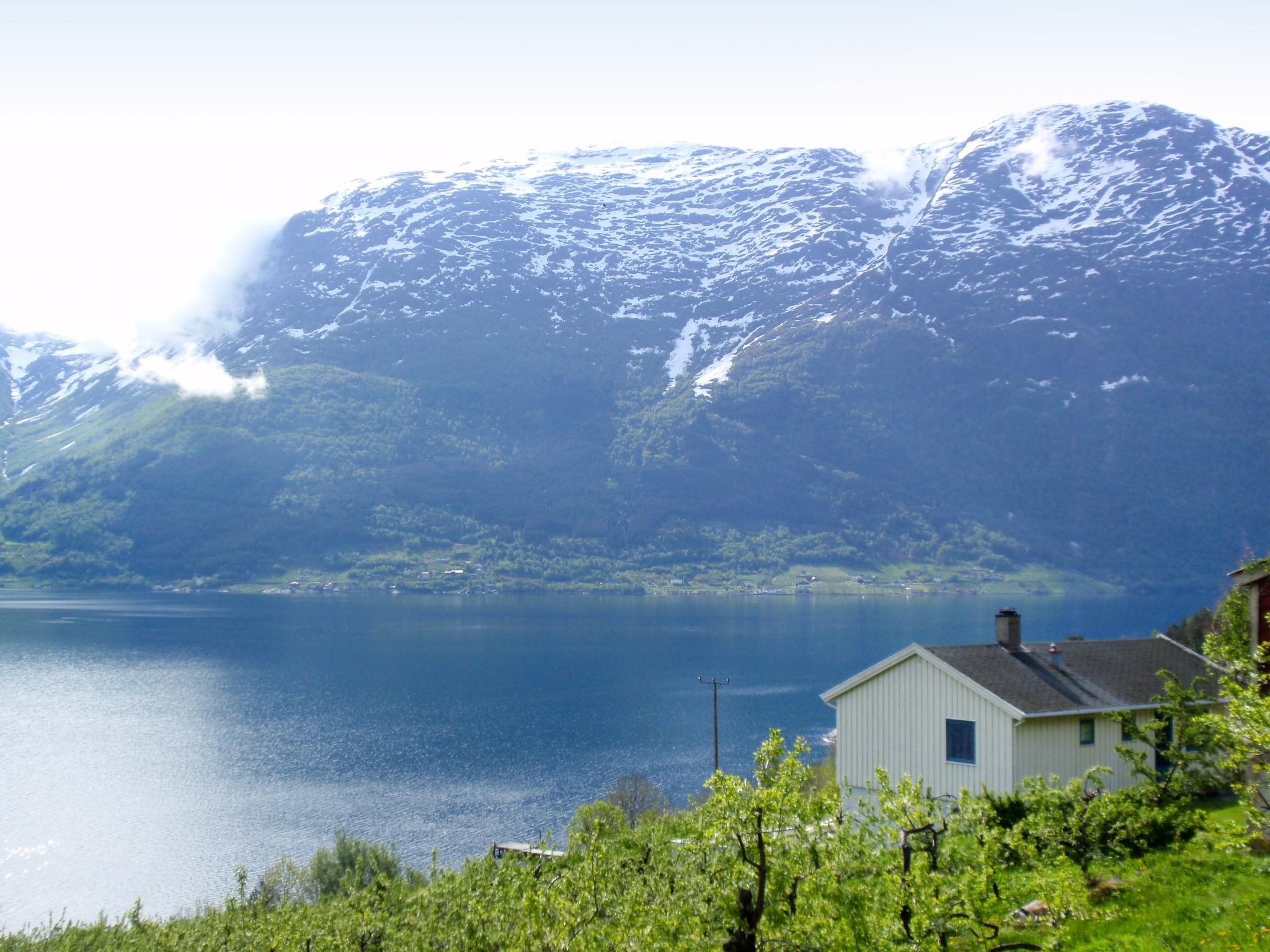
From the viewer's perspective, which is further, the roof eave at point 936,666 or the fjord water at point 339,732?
the fjord water at point 339,732

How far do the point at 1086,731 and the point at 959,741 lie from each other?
3748 mm

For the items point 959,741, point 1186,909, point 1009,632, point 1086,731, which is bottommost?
point 959,741

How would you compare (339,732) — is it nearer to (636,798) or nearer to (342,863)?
(636,798)

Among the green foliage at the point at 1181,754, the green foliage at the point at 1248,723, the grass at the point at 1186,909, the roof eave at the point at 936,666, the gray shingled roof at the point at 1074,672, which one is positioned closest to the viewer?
the green foliage at the point at 1248,723

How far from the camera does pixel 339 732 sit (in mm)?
93812

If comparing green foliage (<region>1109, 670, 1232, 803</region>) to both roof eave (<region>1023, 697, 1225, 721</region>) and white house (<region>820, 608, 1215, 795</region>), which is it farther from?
white house (<region>820, 608, 1215, 795</region>)

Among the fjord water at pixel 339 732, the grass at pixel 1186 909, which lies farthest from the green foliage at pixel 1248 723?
the fjord water at pixel 339 732

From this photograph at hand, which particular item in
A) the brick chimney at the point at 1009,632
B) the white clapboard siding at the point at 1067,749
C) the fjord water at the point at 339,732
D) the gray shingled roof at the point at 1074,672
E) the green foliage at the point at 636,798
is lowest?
the fjord water at the point at 339,732

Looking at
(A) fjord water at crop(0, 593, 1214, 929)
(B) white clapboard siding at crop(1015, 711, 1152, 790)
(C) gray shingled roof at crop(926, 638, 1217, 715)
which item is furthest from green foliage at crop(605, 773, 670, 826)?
(B) white clapboard siding at crop(1015, 711, 1152, 790)

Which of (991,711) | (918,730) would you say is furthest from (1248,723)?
(918,730)

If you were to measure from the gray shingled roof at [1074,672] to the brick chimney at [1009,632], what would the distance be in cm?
33

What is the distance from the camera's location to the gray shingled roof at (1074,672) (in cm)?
2953

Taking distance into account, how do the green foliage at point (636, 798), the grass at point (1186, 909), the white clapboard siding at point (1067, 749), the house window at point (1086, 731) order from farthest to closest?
the green foliage at point (636, 798) → the house window at point (1086, 731) → the white clapboard siding at point (1067, 749) → the grass at point (1186, 909)

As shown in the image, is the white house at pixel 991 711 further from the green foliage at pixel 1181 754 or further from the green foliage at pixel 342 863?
the green foliage at pixel 342 863
